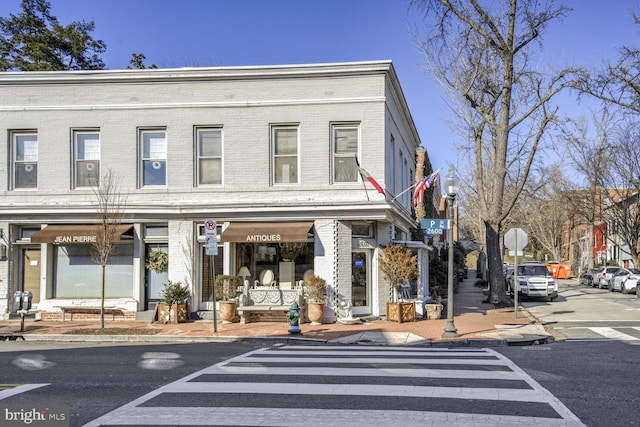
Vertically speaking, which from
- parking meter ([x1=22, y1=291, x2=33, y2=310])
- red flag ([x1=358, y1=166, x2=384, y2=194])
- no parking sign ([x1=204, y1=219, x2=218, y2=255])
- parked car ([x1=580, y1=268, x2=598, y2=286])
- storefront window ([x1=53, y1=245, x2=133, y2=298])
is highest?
red flag ([x1=358, y1=166, x2=384, y2=194])

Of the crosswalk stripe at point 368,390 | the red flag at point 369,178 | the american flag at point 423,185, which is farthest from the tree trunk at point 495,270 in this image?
the crosswalk stripe at point 368,390

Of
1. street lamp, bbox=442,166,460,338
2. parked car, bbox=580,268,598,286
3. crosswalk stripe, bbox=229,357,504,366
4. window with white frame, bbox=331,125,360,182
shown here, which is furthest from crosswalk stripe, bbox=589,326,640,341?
parked car, bbox=580,268,598,286

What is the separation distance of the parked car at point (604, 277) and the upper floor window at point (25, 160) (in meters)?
34.8

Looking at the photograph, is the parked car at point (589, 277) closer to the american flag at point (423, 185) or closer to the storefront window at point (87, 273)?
the american flag at point (423, 185)

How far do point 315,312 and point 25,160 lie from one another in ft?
34.1

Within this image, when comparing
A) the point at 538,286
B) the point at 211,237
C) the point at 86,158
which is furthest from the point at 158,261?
the point at 538,286

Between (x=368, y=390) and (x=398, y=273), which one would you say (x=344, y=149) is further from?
(x=368, y=390)

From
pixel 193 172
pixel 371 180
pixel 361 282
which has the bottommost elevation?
pixel 361 282

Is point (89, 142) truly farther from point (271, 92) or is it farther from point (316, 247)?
point (316, 247)

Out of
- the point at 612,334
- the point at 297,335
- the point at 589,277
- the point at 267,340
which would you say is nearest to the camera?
the point at 267,340

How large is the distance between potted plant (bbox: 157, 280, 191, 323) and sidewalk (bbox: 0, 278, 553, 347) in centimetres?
30

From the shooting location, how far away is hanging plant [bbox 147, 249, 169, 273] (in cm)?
1855

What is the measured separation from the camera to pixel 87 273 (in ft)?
62.1

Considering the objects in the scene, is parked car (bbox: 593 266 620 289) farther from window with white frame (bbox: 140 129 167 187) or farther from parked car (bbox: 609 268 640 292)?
window with white frame (bbox: 140 129 167 187)
